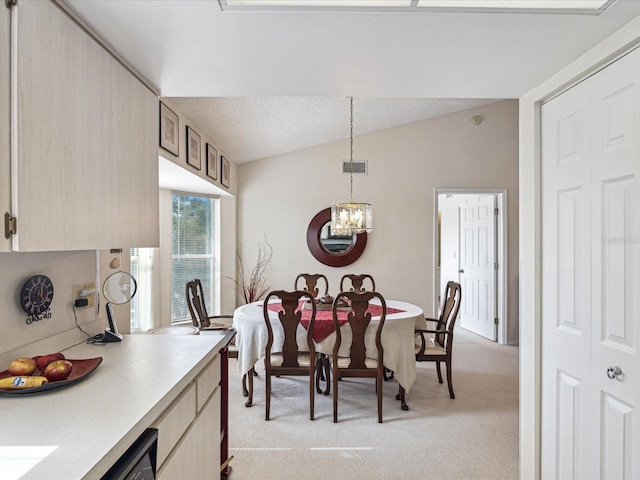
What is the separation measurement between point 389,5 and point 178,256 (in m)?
3.90

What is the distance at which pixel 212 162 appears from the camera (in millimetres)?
4113

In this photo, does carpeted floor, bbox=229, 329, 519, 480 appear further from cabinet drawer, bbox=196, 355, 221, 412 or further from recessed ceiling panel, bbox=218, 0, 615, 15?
recessed ceiling panel, bbox=218, 0, 615, 15

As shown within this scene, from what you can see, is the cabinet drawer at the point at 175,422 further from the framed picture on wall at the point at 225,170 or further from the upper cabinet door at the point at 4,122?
the framed picture on wall at the point at 225,170

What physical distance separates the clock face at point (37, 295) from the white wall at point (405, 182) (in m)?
3.72

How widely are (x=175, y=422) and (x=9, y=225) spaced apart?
0.82 m

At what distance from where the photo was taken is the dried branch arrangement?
207 inches

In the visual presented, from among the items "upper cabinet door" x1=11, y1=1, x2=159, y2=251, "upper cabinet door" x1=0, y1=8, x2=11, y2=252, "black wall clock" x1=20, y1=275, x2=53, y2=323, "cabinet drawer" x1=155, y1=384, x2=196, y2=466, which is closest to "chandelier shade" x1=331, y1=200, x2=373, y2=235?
"upper cabinet door" x1=11, y1=1, x2=159, y2=251

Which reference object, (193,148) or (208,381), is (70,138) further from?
(193,148)

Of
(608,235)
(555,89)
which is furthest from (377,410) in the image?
(555,89)

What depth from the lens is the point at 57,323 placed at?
171cm

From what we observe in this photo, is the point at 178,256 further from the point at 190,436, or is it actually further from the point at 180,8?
the point at 180,8

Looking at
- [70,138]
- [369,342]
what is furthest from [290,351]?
[70,138]

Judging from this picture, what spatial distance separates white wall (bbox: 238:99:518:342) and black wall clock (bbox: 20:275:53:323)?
3.71 meters

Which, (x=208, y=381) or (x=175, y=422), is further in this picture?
(x=208, y=381)
